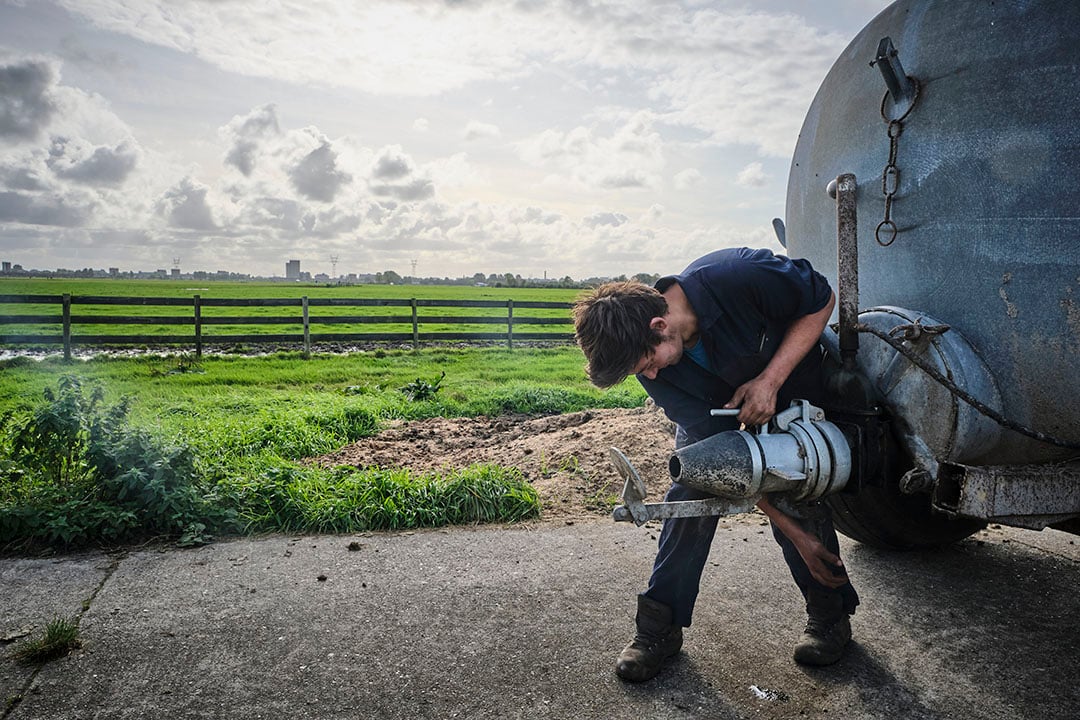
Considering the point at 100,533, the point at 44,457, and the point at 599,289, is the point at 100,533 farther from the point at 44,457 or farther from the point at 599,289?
the point at 599,289

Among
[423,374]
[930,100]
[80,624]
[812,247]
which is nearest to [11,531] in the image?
[80,624]

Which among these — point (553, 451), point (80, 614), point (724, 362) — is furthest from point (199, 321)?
point (724, 362)

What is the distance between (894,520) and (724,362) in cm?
117

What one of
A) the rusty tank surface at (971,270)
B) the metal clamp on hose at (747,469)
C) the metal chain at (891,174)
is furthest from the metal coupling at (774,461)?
the metal chain at (891,174)

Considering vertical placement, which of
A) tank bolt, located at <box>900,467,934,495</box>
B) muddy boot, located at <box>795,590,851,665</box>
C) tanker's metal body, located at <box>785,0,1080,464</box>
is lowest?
muddy boot, located at <box>795,590,851,665</box>

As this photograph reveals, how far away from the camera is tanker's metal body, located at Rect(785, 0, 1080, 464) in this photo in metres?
2.26

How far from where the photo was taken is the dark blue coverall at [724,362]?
250 centimetres

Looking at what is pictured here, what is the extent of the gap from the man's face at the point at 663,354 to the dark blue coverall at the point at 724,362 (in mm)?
95

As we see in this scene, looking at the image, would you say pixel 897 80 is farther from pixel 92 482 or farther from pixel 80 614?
pixel 92 482

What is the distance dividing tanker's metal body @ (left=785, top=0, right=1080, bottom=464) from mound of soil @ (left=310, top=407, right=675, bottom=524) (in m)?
2.13

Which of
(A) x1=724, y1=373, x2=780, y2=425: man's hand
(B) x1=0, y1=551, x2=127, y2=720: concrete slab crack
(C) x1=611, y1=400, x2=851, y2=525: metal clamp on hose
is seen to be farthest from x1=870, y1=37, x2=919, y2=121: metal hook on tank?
(B) x1=0, y1=551, x2=127, y2=720: concrete slab crack

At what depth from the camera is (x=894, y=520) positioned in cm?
309

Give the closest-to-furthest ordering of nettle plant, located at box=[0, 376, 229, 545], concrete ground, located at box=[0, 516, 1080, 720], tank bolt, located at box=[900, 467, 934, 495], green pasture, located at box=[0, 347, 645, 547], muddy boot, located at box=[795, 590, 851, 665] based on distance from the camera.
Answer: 1. tank bolt, located at box=[900, 467, 934, 495]
2. concrete ground, located at box=[0, 516, 1080, 720]
3. muddy boot, located at box=[795, 590, 851, 665]
4. nettle plant, located at box=[0, 376, 229, 545]
5. green pasture, located at box=[0, 347, 645, 547]

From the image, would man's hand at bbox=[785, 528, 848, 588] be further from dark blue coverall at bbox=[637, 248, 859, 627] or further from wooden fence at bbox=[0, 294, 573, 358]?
wooden fence at bbox=[0, 294, 573, 358]
